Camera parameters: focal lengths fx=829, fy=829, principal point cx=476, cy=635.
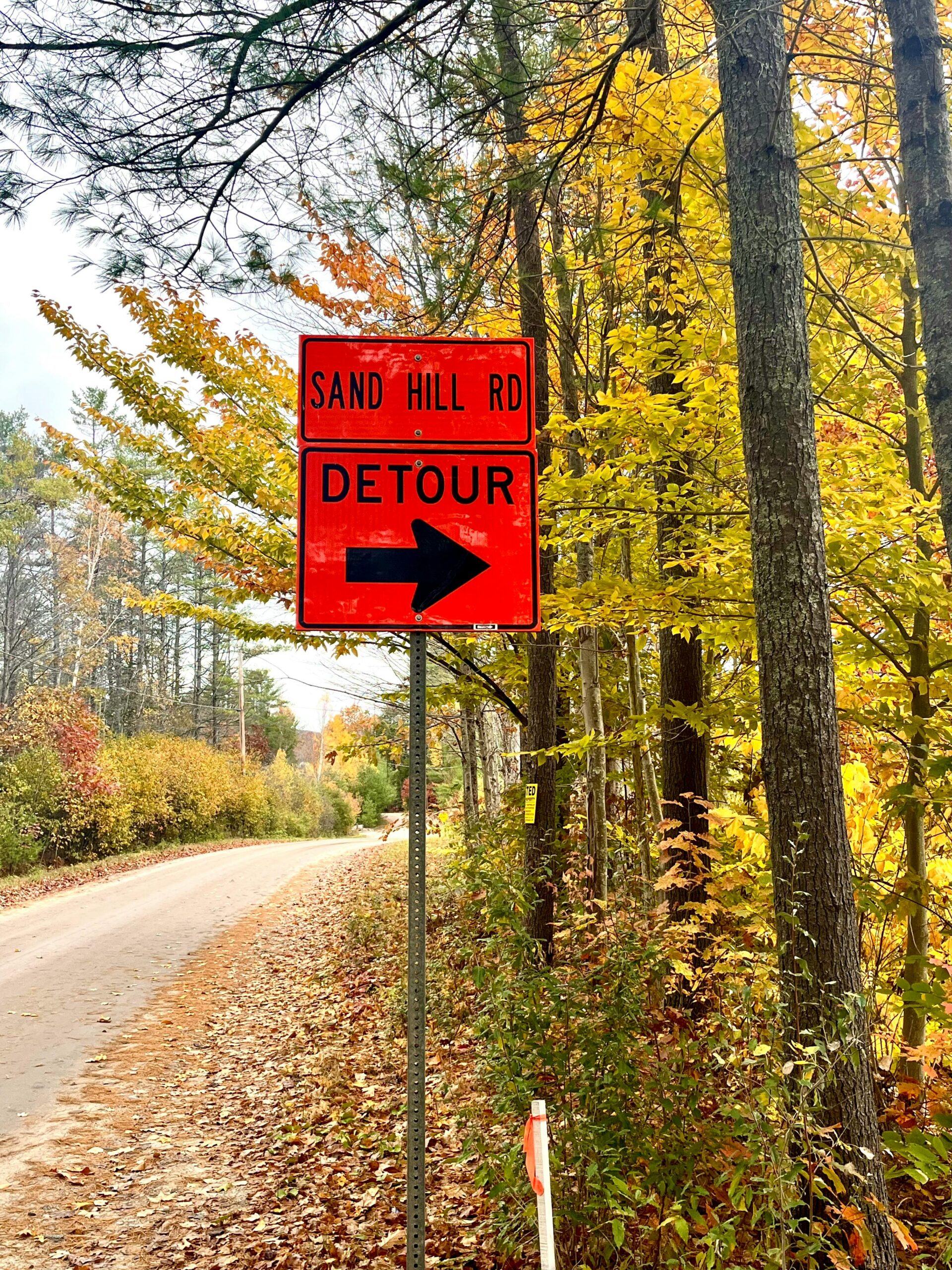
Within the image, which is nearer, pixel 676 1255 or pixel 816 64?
pixel 676 1255

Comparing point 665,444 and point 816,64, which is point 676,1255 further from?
point 816,64

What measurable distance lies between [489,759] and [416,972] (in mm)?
10512

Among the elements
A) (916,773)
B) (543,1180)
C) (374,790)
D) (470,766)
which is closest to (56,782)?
(470,766)

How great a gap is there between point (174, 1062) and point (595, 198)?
8.35 m

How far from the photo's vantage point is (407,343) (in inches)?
106

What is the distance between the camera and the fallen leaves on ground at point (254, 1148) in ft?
13.7

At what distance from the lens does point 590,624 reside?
5.17 meters

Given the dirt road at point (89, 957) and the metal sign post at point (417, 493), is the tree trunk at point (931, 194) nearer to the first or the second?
the metal sign post at point (417, 493)

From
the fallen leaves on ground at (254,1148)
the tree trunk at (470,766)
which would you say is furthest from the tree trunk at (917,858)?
the tree trunk at (470,766)

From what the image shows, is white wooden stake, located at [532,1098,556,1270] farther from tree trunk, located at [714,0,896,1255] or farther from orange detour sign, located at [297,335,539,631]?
orange detour sign, located at [297,335,539,631]

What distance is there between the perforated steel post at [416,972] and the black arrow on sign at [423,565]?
16 cm

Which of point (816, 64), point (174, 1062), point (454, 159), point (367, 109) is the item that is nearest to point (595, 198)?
point (816, 64)

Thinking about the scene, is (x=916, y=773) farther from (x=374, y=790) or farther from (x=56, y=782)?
(x=374, y=790)

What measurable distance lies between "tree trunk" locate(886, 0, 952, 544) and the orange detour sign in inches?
66.3
